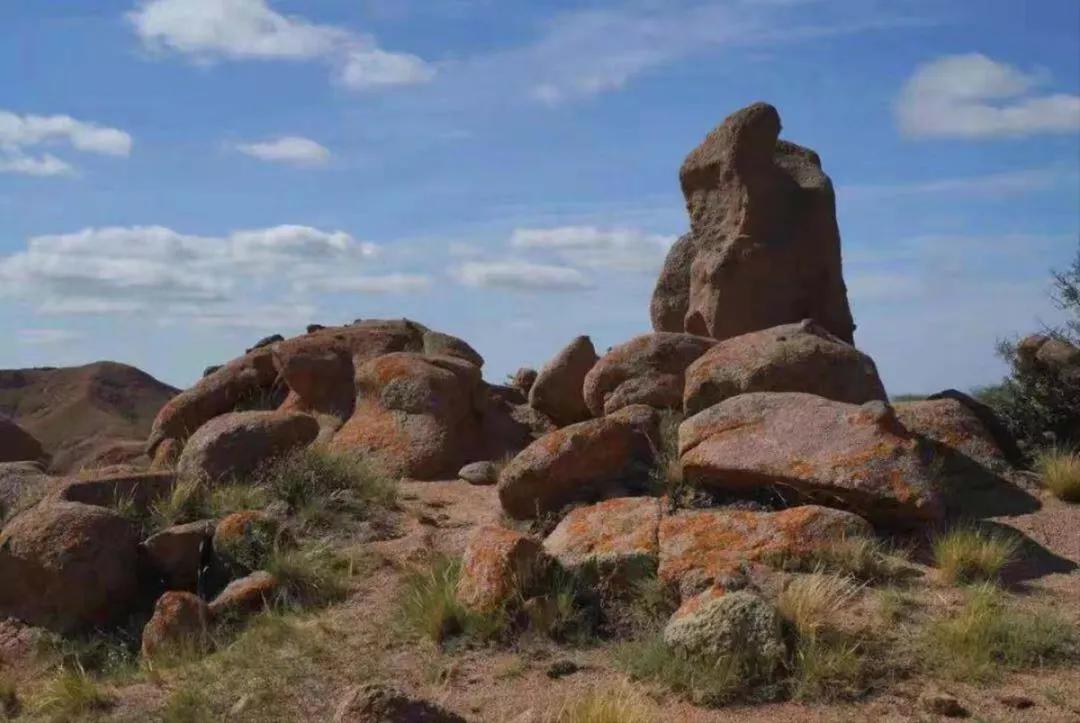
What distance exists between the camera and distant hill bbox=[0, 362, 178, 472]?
40906 mm

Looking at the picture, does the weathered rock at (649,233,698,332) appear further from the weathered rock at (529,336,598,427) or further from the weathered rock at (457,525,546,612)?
the weathered rock at (457,525,546,612)

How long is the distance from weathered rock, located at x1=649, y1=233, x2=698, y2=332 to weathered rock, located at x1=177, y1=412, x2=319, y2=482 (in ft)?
17.7

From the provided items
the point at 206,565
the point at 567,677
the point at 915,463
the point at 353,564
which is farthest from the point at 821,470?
the point at 206,565

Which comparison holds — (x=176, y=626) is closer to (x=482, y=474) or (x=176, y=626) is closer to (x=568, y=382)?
(x=482, y=474)

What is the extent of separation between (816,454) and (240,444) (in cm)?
619

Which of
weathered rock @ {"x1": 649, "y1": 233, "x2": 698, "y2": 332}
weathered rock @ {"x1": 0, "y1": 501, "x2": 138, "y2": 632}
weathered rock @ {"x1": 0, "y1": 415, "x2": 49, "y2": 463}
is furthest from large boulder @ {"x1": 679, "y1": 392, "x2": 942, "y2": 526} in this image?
weathered rock @ {"x1": 0, "y1": 415, "x2": 49, "y2": 463}

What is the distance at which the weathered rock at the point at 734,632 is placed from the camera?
7.42 m

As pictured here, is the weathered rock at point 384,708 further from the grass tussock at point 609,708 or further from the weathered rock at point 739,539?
the weathered rock at point 739,539

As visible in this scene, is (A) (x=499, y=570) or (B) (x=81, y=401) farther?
(B) (x=81, y=401)

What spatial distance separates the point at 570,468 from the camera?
36.1ft

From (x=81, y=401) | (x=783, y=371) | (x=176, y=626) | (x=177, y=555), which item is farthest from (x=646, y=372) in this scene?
(x=81, y=401)

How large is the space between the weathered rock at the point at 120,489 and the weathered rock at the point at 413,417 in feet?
8.32

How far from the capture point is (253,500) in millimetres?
12188

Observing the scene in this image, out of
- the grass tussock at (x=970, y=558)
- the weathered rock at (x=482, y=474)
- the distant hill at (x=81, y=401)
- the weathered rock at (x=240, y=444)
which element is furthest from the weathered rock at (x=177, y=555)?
the distant hill at (x=81, y=401)
